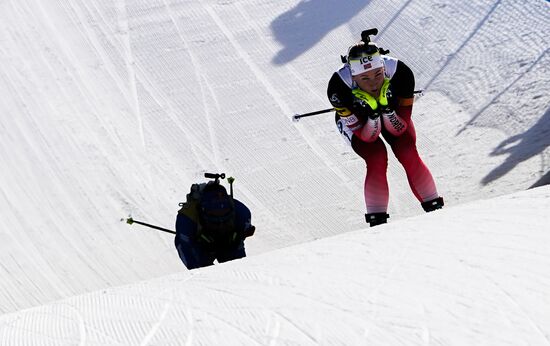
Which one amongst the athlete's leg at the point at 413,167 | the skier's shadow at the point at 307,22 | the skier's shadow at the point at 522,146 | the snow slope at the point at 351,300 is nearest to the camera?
the snow slope at the point at 351,300

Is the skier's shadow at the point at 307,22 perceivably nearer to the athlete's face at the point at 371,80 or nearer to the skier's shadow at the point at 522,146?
the skier's shadow at the point at 522,146

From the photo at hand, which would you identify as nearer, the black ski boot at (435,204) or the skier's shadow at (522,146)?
the black ski boot at (435,204)

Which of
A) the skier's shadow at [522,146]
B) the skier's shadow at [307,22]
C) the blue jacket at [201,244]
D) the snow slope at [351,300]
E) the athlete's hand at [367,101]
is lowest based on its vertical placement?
the skier's shadow at [307,22]

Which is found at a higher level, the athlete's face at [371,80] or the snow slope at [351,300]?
the snow slope at [351,300]

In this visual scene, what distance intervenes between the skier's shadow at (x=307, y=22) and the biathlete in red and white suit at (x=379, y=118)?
432cm

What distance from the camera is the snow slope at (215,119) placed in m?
10.2

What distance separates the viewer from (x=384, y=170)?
9328 mm

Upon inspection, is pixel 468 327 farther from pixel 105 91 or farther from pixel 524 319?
pixel 105 91

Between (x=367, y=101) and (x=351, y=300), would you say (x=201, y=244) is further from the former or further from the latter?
(x=351, y=300)

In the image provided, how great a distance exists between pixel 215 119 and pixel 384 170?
3285 mm

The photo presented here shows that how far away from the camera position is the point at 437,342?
5.25m

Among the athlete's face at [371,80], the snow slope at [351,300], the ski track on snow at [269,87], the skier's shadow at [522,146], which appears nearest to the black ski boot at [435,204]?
the athlete's face at [371,80]

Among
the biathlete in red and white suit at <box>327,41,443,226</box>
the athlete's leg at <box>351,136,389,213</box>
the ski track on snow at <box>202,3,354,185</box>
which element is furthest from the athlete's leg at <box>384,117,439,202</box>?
the ski track on snow at <box>202,3,354,185</box>

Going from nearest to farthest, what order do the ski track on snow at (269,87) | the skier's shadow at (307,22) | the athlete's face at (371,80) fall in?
the athlete's face at (371,80) < the ski track on snow at (269,87) < the skier's shadow at (307,22)
